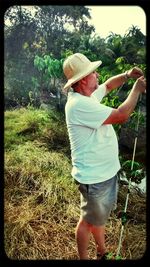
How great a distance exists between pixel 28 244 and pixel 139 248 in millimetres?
866

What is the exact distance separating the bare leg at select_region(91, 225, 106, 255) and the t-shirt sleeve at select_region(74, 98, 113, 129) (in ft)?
2.31

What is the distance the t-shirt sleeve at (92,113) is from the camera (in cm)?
234

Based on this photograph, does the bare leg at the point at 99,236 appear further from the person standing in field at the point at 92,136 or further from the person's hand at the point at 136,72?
the person's hand at the point at 136,72

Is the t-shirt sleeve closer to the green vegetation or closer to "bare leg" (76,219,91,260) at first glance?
"bare leg" (76,219,91,260)

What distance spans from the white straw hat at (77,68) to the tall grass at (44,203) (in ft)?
4.44

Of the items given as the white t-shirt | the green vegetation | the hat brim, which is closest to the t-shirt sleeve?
the white t-shirt

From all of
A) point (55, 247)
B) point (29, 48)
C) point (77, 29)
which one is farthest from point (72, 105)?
point (77, 29)

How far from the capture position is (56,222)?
3.50 meters

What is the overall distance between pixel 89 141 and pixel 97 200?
0.36 meters

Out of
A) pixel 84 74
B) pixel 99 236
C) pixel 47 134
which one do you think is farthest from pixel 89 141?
pixel 47 134

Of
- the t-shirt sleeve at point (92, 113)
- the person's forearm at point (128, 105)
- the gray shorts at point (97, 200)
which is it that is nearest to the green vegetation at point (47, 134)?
the gray shorts at point (97, 200)

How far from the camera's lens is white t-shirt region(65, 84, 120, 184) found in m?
2.37

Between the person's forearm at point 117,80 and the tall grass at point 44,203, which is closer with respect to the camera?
the person's forearm at point 117,80
